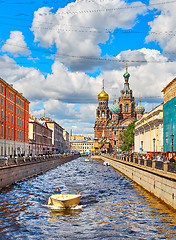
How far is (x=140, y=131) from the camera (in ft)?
323

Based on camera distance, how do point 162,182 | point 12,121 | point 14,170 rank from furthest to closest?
point 12,121 → point 14,170 → point 162,182

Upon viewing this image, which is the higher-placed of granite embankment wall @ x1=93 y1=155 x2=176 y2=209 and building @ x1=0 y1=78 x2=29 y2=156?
building @ x1=0 y1=78 x2=29 y2=156

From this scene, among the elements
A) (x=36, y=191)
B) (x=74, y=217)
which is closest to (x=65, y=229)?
(x=74, y=217)

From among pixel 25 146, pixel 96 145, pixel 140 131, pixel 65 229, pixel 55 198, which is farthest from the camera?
pixel 96 145

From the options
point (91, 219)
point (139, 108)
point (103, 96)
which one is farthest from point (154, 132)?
point (103, 96)

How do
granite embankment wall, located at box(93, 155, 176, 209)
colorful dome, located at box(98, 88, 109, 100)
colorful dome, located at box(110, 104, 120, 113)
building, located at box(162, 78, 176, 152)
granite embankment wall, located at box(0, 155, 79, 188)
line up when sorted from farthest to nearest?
colorful dome, located at box(98, 88, 109, 100)
colorful dome, located at box(110, 104, 120, 113)
building, located at box(162, 78, 176, 152)
granite embankment wall, located at box(0, 155, 79, 188)
granite embankment wall, located at box(93, 155, 176, 209)

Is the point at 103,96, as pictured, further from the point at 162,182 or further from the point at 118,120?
the point at 162,182

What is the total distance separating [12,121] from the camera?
64875mm

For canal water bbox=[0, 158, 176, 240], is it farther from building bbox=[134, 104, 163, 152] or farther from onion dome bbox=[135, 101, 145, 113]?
onion dome bbox=[135, 101, 145, 113]

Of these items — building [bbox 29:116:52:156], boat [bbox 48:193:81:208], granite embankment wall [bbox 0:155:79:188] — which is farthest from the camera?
building [bbox 29:116:52:156]

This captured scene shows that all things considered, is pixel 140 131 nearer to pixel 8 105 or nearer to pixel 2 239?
pixel 8 105

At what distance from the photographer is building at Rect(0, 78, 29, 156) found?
58000 millimetres

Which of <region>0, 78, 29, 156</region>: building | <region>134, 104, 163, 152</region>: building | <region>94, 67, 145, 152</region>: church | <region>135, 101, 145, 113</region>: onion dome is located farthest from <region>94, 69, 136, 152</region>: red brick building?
<region>0, 78, 29, 156</region>: building

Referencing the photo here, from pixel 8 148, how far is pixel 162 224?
47.6 meters
